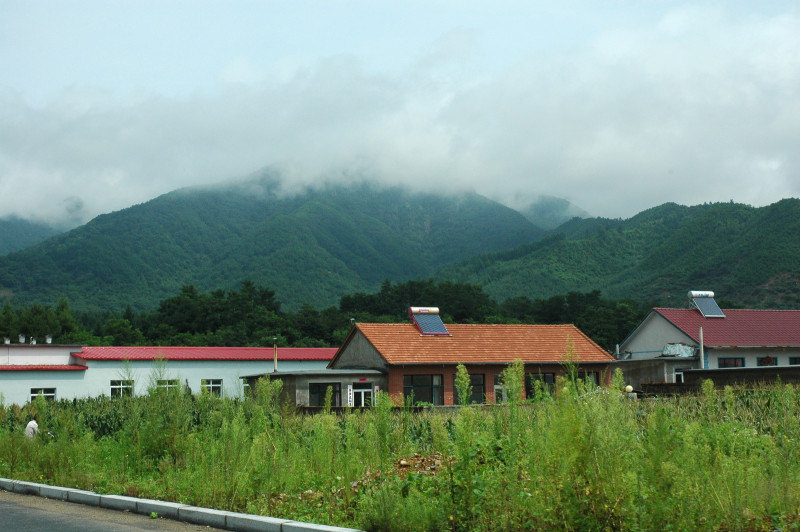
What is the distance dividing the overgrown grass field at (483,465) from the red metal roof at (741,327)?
1442 inches

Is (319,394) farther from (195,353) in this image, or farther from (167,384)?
(167,384)

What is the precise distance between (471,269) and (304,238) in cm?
3955

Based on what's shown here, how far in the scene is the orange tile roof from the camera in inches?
1682

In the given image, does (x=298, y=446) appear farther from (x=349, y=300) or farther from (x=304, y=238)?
(x=304, y=238)

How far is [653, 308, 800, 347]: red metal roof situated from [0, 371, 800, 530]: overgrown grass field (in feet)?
120

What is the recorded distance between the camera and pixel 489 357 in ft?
145

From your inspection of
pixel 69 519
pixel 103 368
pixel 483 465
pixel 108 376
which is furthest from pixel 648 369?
pixel 69 519

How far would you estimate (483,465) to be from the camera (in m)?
8.97

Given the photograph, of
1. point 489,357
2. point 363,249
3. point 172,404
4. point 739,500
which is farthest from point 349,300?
point 739,500

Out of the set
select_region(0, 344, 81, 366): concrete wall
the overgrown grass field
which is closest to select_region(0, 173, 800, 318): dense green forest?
select_region(0, 344, 81, 366): concrete wall

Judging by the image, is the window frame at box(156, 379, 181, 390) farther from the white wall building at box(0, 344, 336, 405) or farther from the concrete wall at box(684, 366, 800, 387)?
the white wall building at box(0, 344, 336, 405)

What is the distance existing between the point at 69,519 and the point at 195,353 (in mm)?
43655

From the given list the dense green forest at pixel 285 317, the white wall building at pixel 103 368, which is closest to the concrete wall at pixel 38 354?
the white wall building at pixel 103 368

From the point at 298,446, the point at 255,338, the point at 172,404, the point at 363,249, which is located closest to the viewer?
the point at 298,446
